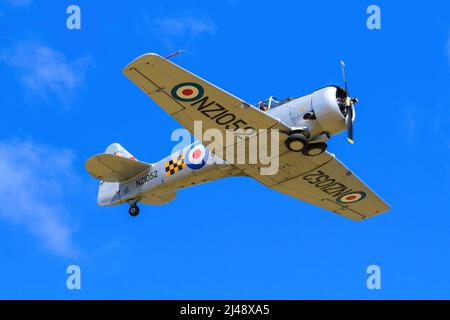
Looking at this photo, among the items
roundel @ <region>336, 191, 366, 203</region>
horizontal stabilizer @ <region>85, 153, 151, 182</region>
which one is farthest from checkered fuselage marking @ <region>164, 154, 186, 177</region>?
roundel @ <region>336, 191, 366, 203</region>

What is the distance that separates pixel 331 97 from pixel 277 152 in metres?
1.85

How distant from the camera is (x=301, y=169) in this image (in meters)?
19.5

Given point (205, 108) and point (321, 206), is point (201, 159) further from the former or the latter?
point (321, 206)

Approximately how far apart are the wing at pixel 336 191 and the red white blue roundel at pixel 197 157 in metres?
2.06

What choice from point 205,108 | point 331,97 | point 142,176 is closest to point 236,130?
point 205,108

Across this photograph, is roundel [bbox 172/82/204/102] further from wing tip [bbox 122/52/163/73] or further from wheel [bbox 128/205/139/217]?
wheel [bbox 128/205/139/217]

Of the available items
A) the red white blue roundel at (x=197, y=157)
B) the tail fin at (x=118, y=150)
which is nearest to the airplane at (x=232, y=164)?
the red white blue roundel at (x=197, y=157)

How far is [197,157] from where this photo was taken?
19672 mm

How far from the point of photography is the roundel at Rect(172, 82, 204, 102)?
1705 cm

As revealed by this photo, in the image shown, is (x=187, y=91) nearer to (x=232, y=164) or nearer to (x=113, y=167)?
(x=232, y=164)

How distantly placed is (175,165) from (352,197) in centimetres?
481

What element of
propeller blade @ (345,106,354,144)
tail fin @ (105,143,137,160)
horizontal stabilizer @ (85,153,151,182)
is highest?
tail fin @ (105,143,137,160)

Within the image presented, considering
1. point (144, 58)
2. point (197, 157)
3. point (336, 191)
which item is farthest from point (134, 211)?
point (144, 58)

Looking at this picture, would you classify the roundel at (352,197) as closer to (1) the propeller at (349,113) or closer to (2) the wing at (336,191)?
(2) the wing at (336,191)
